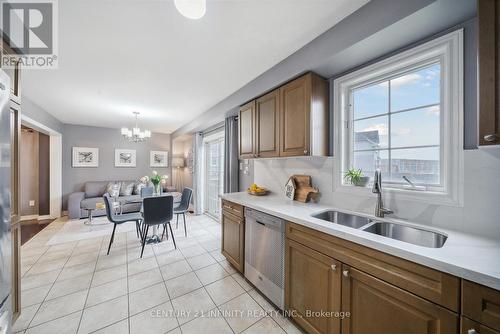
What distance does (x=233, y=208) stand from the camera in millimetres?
2301

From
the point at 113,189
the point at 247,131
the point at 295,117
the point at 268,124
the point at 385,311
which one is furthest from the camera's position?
the point at 113,189

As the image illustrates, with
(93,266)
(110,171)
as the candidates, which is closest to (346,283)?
(93,266)

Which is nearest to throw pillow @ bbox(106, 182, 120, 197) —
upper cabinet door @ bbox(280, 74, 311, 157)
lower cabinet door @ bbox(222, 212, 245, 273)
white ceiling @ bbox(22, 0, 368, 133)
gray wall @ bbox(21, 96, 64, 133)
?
gray wall @ bbox(21, 96, 64, 133)

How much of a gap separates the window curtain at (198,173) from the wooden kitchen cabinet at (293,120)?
2.92 metres

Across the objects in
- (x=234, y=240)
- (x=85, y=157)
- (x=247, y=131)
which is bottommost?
(x=234, y=240)

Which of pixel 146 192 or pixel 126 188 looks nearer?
pixel 146 192

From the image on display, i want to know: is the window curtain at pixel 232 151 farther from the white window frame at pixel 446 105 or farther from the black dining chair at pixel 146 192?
the white window frame at pixel 446 105

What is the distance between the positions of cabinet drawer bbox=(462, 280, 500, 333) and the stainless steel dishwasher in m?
1.04

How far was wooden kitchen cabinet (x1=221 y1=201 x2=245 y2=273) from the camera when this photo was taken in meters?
2.13

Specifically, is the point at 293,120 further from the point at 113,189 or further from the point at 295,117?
the point at 113,189

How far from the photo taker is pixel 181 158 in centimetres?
635

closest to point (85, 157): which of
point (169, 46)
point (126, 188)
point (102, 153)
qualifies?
point (102, 153)

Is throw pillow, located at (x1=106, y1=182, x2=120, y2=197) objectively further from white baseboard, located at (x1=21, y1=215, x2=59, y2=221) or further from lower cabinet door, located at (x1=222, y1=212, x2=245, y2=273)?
lower cabinet door, located at (x1=222, y1=212, x2=245, y2=273)

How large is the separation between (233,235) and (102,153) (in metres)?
5.54
